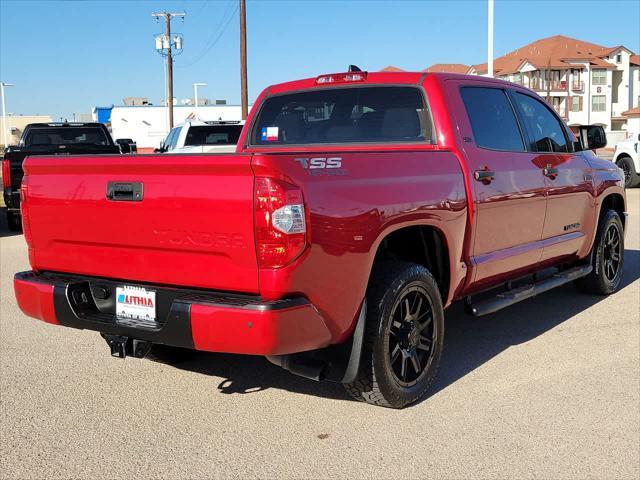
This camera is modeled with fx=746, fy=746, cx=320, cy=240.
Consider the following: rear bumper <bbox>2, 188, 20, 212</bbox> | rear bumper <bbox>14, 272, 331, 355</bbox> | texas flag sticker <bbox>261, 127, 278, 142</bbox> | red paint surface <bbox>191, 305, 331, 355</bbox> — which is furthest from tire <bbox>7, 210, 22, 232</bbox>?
red paint surface <bbox>191, 305, 331, 355</bbox>

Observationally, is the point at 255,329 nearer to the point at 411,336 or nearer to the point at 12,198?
the point at 411,336

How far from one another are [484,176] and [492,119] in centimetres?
67

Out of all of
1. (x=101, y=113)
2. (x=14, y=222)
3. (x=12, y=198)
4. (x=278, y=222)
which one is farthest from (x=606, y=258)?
(x=101, y=113)

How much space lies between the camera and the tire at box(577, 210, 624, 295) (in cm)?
698

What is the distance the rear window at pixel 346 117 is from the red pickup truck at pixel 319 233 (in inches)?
0.5

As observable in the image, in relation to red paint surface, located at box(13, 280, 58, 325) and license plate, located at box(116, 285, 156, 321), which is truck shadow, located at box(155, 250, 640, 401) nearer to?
license plate, located at box(116, 285, 156, 321)

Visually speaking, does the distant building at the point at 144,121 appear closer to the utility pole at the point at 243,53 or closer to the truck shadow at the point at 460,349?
the utility pole at the point at 243,53

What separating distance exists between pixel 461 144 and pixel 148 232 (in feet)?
7.09

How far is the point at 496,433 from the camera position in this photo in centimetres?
389

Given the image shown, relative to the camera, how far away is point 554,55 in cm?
7906

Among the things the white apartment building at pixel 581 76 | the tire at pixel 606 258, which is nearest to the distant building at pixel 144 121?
the white apartment building at pixel 581 76

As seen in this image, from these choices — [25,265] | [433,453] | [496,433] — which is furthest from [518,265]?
[25,265]

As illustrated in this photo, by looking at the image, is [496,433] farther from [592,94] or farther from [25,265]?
[592,94]

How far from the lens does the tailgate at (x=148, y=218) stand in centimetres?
345
